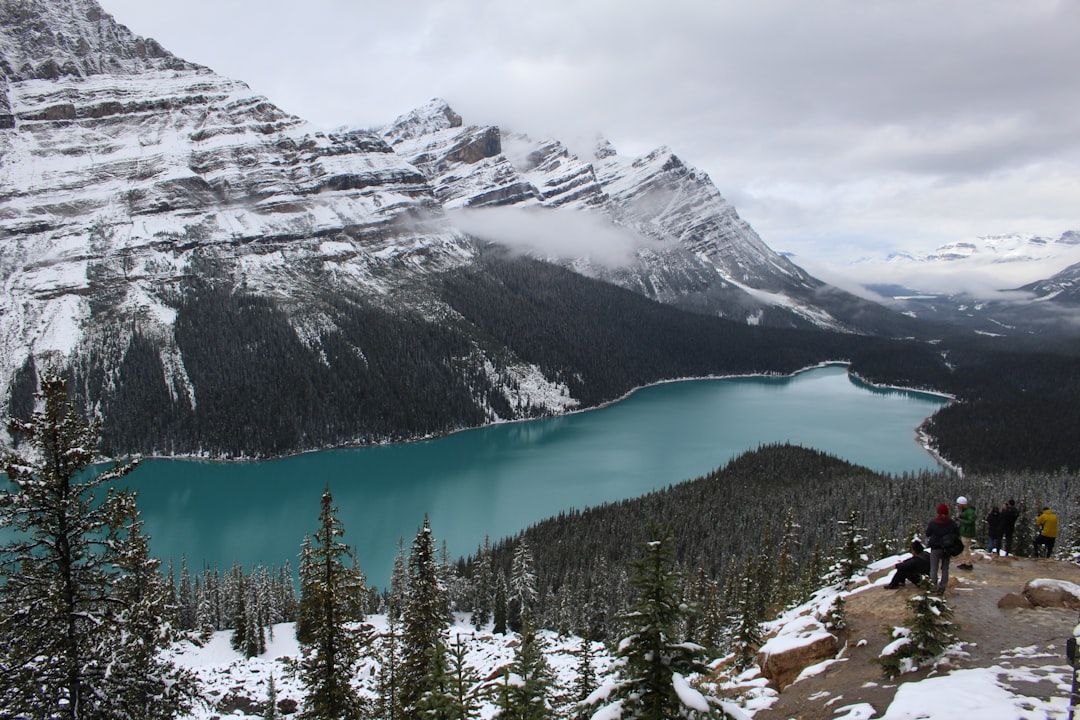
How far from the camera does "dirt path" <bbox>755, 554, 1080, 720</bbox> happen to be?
1445cm

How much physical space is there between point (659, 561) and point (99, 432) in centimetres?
1179

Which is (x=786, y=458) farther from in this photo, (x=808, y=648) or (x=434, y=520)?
(x=808, y=648)

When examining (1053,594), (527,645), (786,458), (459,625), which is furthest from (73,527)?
(786,458)

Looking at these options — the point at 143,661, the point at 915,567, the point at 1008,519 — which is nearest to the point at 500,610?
the point at 1008,519

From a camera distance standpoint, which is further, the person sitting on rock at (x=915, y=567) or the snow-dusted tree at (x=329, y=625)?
the person sitting on rock at (x=915, y=567)

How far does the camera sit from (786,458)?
124m

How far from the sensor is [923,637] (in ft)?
48.0

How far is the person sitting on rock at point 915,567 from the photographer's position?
1967 cm

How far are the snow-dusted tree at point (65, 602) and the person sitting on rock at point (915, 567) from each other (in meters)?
20.7

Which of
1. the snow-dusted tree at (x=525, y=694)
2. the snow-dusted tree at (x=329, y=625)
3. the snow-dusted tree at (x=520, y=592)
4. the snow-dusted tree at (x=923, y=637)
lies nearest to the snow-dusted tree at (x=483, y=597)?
the snow-dusted tree at (x=520, y=592)

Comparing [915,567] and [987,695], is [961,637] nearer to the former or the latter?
[987,695]

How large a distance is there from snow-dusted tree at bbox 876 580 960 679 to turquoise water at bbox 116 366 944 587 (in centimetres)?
7295

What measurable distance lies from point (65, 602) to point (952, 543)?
73.2 ft

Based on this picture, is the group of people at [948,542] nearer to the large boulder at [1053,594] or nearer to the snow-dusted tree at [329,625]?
the large boulder at [1053,594]
